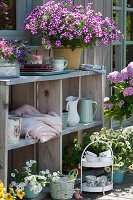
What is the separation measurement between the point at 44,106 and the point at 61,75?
0.93ft

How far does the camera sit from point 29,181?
10.6 feet

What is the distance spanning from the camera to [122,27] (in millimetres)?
5062

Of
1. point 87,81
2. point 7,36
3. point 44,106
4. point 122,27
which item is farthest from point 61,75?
point 122,27

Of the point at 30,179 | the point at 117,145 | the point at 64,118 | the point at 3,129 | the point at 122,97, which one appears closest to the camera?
the point at 3,129

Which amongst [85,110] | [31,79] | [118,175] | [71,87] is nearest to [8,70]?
[31,79]

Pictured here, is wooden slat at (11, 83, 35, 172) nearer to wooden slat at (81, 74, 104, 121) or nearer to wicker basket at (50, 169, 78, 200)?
wicker basket at (50, 169, 78, 200)

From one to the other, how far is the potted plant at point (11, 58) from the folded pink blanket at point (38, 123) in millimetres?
393

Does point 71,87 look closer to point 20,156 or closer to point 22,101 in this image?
point 22,101

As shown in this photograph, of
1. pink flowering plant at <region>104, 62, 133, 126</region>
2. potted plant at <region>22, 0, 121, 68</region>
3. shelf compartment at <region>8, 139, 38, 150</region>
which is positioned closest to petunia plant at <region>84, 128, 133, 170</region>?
pink flowering plant at <region>104, 62, 133, 126</region>

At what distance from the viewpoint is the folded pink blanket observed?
10.8 feet

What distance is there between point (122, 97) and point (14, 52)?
4.48 feet

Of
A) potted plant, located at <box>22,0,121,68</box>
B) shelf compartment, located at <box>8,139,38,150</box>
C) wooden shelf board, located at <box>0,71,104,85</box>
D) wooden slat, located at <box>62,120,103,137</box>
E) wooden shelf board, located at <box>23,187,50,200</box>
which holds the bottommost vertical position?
wooden shelf board, located at <box>23,187,50,200</box>

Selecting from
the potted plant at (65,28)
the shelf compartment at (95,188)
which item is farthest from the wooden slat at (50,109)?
the potted plant at (65,28)

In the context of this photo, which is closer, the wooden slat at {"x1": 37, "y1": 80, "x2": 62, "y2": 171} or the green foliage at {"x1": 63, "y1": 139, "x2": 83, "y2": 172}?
the wooden slat at {"x1": 37, "y1": 80, "x2": 62, "y2": 171}
